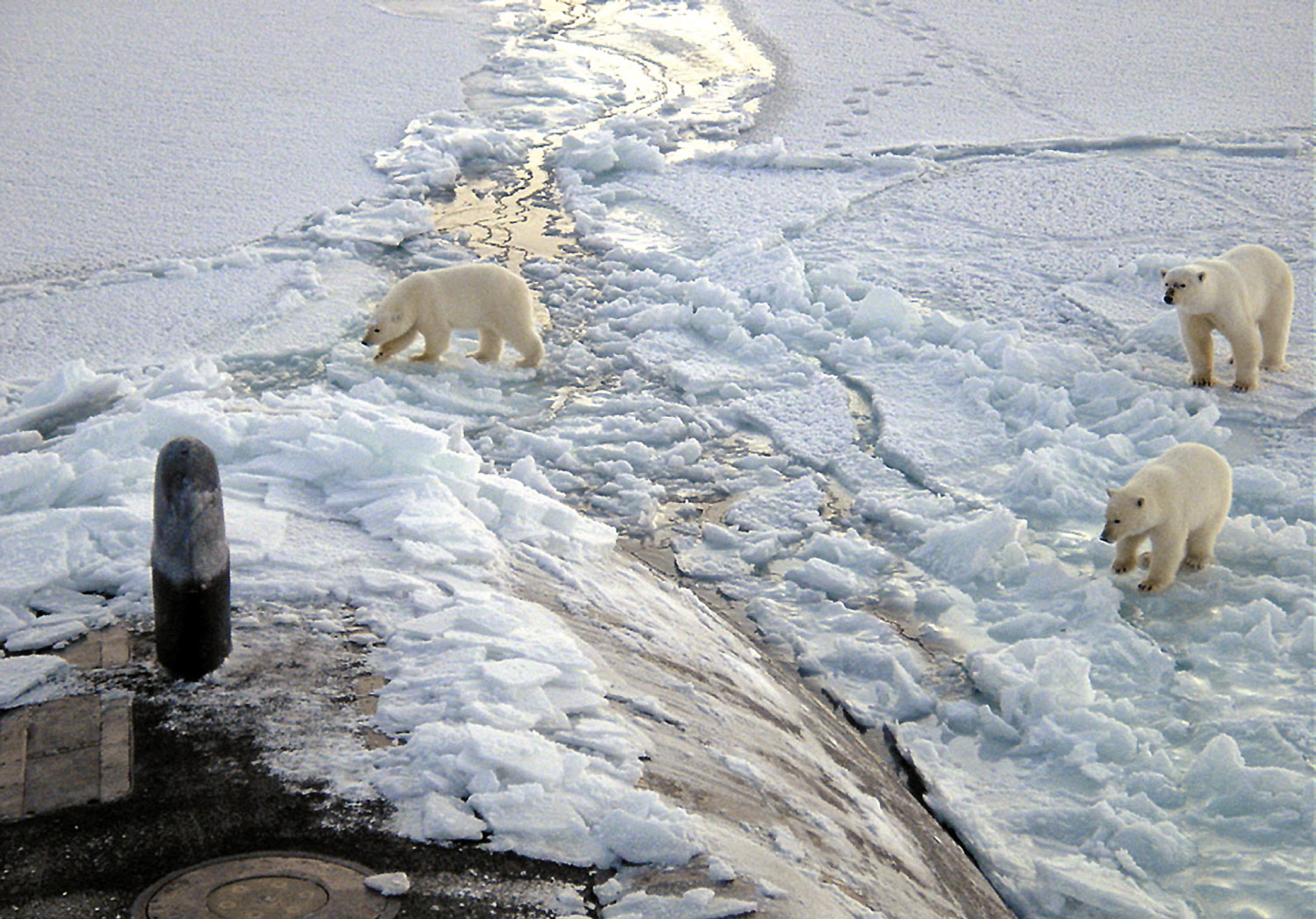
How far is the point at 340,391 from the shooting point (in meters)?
5.36

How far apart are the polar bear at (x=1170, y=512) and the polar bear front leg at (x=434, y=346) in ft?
9.95

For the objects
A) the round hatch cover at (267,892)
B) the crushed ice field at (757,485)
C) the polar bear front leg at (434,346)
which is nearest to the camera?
the round hatch cover at (267,892)

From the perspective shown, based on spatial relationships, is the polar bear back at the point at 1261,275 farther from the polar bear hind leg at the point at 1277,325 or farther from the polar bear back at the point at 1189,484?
the polar bear back at the point at 1189,484

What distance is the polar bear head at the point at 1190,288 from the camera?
545 centimetres

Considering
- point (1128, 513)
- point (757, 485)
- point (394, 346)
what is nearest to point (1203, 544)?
point (1128, 513)

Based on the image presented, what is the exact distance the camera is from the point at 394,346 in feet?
18.8

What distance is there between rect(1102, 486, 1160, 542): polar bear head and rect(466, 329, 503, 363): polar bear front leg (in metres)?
2.87

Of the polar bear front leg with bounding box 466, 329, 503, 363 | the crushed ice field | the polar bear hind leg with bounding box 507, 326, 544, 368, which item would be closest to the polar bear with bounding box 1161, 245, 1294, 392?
the crushed ice field

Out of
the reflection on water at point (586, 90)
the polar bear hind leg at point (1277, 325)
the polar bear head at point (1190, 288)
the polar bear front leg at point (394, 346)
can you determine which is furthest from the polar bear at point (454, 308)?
the polar bear hind leg at point (1277, 325)

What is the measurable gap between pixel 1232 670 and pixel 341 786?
283 centimetres

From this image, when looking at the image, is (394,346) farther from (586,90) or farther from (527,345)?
(586,90)

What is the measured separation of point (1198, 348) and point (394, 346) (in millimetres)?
3668

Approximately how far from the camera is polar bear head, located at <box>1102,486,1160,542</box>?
4.18 metres

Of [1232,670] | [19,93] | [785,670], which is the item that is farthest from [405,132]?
[1232,670]
